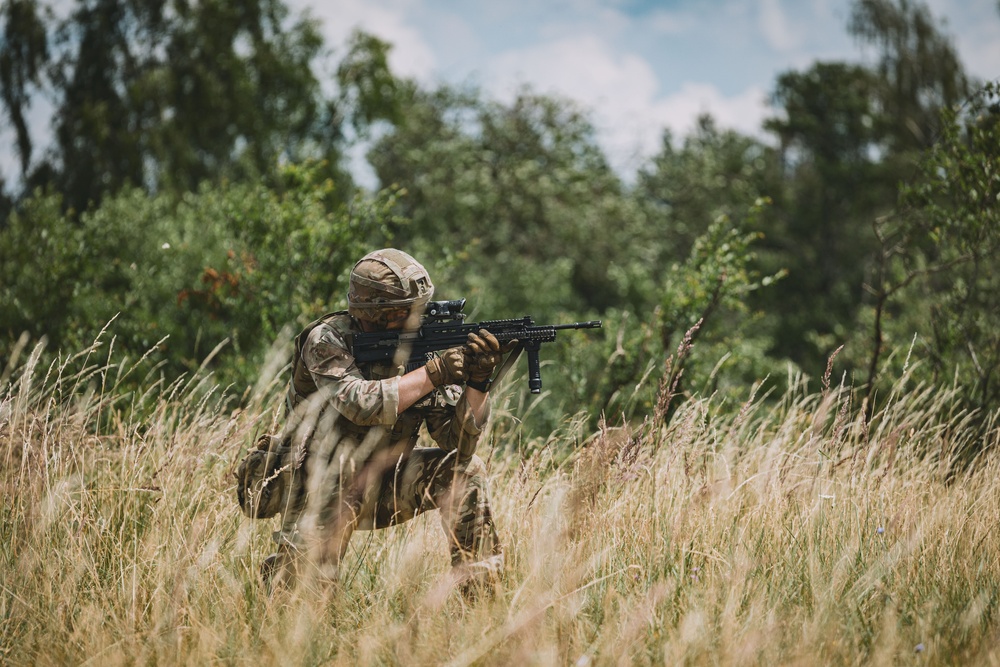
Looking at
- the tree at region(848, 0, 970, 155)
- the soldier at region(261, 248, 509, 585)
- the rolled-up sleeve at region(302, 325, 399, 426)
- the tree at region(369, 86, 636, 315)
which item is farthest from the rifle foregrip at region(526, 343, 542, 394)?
the tree at region(848, 0, 970, 155)

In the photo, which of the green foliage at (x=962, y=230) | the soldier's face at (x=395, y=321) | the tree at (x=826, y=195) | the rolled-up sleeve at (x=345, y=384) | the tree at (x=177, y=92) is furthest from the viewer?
the tree at (x=826, y=195)

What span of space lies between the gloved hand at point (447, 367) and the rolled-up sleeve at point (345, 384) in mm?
155

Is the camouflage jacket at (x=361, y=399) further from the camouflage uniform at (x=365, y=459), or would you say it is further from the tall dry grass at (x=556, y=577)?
the tall dry grass at (x=556, y=577)

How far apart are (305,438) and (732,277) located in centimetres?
432

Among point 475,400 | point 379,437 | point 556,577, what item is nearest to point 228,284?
point 379,437

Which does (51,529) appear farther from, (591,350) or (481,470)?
(591,350)

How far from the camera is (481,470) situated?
139 inches

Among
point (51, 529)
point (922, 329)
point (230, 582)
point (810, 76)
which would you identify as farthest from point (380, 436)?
point (810, 76)

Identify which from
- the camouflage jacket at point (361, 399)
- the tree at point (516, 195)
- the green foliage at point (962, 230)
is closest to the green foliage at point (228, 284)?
the camouflage jacket at point (361, 399)

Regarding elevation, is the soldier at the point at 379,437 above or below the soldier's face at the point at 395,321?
below

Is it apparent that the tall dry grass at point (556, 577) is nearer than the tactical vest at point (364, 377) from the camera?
Yes

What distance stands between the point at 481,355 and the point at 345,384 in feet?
A: 1.85

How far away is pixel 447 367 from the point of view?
329cm

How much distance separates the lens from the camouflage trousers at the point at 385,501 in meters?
3.34
